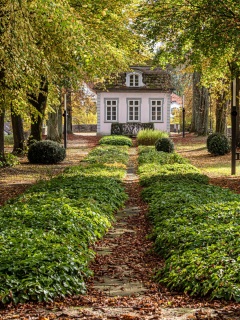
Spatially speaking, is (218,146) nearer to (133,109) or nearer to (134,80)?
(133,109)

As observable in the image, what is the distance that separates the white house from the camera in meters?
45.7

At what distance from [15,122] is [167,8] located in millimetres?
12130

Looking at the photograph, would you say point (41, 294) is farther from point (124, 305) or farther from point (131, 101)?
point (131, 101)

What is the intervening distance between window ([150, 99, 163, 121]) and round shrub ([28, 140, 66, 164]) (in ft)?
72.5

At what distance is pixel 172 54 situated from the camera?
19.5 meters

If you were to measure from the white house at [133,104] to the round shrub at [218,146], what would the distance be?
56.1ft

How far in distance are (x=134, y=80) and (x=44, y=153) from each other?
76.2 feet

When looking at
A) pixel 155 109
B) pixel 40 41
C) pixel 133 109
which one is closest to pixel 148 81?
pixel 155 109

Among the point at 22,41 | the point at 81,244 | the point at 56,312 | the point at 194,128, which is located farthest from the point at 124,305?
the point at 194,128

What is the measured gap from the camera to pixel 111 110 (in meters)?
46.1

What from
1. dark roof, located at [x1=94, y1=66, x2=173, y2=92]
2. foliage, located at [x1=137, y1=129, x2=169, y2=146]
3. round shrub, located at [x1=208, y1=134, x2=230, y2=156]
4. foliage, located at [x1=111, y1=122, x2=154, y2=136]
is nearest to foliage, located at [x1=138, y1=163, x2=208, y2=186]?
round shrub, located at [x1=208, y1=134, x2=230, y2=156]

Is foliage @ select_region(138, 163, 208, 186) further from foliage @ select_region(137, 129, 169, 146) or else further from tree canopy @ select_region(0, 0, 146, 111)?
foliage @ select_region(137, 129, 169, 146)

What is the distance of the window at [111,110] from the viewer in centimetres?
4597

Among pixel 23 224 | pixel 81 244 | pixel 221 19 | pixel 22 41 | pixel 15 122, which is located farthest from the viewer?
pixel 15 122
